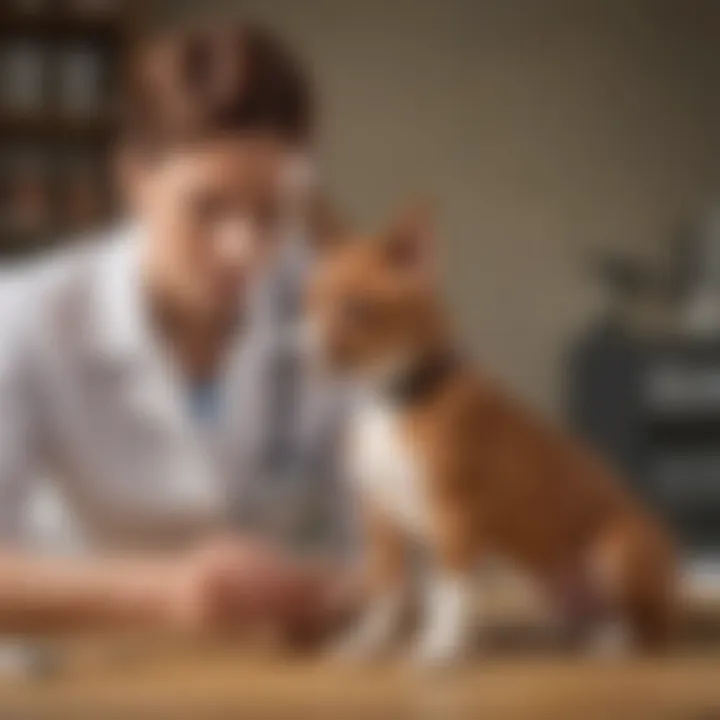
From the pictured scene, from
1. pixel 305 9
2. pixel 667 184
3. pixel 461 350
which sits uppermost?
pixel 305 9

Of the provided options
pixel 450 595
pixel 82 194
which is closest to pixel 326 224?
pixel 82 194

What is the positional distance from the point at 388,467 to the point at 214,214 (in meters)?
0.22

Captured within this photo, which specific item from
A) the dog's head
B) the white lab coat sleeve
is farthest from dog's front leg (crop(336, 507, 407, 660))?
the white lab coat sleeve

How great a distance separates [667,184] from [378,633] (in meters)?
0.39

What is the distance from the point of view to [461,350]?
109cm

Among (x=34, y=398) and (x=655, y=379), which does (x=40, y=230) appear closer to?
(x=34, y=398)

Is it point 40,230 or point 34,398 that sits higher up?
point 40,230

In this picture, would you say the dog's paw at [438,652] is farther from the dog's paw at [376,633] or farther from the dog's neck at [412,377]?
the dog's neck at [412,377]

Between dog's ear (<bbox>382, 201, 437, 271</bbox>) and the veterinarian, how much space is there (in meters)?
Answer: 0.06

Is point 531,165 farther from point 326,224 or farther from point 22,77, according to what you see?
point 22,77

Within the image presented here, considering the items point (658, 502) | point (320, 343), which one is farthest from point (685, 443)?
point (320, 343)

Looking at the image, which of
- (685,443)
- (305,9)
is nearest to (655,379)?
(685,443)

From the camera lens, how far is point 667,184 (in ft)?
3.74

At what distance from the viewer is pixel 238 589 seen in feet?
3.58
